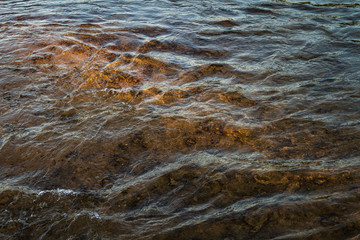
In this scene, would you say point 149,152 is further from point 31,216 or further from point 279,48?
point 279,48

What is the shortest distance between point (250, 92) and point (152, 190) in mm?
2443

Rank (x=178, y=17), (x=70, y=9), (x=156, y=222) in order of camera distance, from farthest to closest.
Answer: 1. (x=70, y=9)
2. (x=178, y=17)
3. (x=156, y=222)

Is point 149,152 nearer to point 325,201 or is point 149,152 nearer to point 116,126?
point 116,126

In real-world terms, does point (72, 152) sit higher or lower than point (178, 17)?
lower

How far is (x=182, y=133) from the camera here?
12.4 ft

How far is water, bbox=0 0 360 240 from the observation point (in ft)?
8.54

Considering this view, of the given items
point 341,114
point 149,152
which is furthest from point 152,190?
point 341,114

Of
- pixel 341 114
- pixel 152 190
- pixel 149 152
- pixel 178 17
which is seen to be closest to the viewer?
Result: pixel 152 190

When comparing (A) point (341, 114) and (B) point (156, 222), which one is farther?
(A) point (341, 114)

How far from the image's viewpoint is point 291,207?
8.60 ft

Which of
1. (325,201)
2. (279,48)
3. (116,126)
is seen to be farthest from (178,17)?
(325,201)

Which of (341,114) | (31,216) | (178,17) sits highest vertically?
(178,17)

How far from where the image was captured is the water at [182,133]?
8.54ft

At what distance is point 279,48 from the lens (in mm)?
6078
